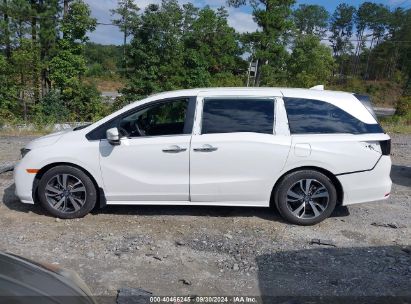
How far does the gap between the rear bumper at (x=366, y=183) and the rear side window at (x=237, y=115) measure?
1.15 m

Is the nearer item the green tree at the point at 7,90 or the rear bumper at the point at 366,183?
the rear bumper at the point at 366,183

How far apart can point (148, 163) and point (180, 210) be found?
937 millimetres

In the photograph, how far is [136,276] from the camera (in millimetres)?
4105

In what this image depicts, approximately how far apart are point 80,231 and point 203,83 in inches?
914

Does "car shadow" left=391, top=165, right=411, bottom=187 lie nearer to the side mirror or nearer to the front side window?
the front side window

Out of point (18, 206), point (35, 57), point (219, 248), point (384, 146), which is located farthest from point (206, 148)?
point (35, 57)

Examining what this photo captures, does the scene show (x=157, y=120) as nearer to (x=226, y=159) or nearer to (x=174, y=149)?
(x=174, y=149)

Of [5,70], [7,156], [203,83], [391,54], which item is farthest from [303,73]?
[391,54]

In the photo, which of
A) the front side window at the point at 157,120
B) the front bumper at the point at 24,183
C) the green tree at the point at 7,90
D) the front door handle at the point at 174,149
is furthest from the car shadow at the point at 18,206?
the green tree at the point at 7,90

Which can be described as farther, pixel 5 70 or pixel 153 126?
pixel 5 70

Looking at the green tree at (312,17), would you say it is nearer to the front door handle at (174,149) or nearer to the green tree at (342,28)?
the green tree at (342,28)

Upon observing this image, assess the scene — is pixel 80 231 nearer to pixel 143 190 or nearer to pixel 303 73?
pixel 143 190

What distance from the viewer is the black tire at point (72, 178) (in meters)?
5.40

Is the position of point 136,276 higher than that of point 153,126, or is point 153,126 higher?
point 153,126
